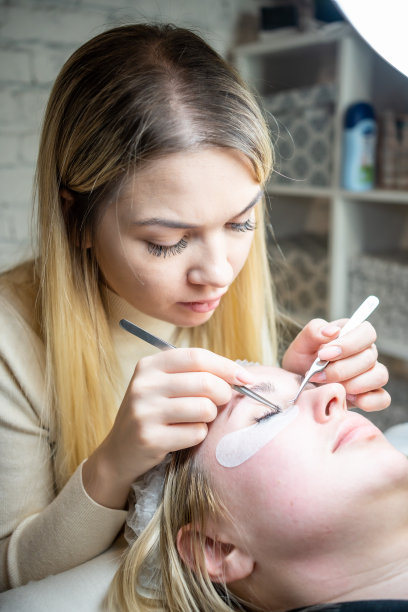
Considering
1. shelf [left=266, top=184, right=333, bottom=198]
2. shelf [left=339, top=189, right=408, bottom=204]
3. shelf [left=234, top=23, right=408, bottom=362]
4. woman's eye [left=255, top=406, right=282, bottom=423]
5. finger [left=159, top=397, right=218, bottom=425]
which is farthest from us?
shelf [left=266, top=184, right=333, bottom=198]

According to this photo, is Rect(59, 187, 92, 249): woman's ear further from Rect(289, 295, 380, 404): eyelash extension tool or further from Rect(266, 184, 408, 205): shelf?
Rect(266, 184, 408, 205): shelf

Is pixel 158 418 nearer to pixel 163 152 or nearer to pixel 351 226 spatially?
pixel 163 152

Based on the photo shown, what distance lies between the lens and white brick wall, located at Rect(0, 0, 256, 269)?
201 centimetres

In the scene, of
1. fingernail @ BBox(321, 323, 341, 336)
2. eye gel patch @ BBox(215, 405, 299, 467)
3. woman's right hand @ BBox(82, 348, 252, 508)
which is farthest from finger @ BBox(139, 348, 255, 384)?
fingernail @ BBox(321, 323, 341, 336)

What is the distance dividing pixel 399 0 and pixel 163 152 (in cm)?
34

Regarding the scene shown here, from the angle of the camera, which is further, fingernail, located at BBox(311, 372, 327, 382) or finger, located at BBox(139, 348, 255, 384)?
fingernail, located at BBox(311, 372, 327, 382)

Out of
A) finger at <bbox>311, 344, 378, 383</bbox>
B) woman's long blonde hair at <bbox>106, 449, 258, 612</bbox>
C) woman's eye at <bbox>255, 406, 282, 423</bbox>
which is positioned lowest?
woman's long blonde hair at <bbox>106, 449, 258, 612</bbox>

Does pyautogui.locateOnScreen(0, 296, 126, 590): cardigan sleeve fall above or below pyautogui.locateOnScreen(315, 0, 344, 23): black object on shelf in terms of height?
below

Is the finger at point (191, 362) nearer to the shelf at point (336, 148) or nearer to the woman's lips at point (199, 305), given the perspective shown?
the woman's lips at point (199, 305)

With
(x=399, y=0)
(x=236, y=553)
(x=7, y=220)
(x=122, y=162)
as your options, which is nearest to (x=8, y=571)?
(x=236, y=553)

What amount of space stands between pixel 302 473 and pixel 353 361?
0.19 metres

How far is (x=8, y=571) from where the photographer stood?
2.95ft

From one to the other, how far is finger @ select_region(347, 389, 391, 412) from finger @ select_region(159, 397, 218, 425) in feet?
0.90

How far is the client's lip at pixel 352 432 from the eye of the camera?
0.80 meters
